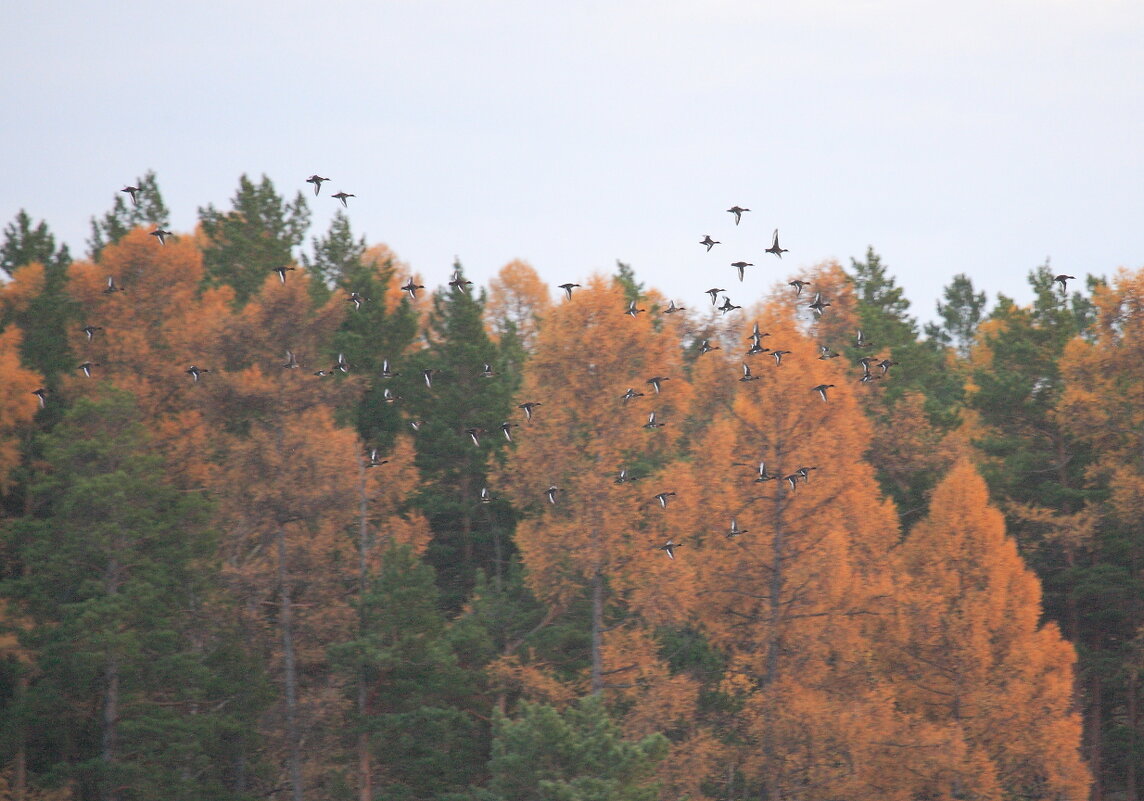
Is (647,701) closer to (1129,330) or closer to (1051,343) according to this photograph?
(1129,330)

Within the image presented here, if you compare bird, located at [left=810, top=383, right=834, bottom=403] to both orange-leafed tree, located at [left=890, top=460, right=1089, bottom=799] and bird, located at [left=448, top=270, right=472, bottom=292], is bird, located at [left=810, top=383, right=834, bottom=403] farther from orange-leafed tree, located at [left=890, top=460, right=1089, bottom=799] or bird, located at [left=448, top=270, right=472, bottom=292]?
bird, located at [left=448, top=270, right=472, bottom=292]

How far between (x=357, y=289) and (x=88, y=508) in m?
18.1

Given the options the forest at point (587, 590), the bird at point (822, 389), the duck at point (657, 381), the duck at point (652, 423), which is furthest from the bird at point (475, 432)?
the bird at point (822, 389)

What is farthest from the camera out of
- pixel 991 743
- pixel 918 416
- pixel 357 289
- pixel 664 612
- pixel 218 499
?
pixel 357 289

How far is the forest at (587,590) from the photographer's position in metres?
31.6

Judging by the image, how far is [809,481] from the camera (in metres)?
33.8

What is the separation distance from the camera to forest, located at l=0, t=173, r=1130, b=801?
104 ft

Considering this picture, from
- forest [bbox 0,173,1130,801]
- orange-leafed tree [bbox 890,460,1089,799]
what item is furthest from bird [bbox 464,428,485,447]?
orange-leafed tree [bbox 890,460,1089,799]

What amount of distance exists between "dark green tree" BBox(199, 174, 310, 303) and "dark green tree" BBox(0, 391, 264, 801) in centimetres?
2140

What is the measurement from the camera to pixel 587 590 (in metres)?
38.2

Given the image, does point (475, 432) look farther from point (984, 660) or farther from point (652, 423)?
point (984, 660)

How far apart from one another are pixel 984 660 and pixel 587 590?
1173cm

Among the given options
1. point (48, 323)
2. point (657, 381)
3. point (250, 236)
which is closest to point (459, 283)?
point (657, 381)

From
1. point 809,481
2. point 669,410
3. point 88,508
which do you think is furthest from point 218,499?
point 809,481
